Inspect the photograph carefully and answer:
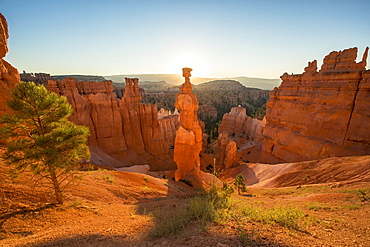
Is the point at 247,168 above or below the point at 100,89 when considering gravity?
below

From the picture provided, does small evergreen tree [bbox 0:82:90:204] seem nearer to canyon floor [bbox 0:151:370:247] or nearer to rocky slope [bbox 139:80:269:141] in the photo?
canyon floor [bbox 0:151:370:247]

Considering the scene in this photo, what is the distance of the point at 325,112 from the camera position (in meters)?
17.2

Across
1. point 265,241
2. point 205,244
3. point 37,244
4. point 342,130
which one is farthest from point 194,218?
point 342,130

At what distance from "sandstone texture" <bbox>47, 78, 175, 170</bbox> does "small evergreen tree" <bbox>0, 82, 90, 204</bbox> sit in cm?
1505

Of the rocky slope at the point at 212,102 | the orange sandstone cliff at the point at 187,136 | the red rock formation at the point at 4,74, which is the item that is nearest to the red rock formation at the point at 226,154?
the orange sandstone cliff at the point at 187,136

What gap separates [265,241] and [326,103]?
61.4ft

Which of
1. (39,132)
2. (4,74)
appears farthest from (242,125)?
(39,132)

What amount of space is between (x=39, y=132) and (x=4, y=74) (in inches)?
230

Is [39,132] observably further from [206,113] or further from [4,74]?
[206,113]

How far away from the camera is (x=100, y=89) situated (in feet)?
125

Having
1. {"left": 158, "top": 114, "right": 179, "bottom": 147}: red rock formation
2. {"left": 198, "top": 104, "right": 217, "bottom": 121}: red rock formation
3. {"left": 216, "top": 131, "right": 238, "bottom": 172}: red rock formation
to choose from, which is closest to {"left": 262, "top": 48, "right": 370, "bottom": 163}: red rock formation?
{"left": 216, "top": 131, "right": 238, "bottom": 172}: red rock formation

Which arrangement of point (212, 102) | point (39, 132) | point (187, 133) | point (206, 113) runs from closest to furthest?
point (39, 132) < point (187, 133) < point (206, 113) < point (212, 102)

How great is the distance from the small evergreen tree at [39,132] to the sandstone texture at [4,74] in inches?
171

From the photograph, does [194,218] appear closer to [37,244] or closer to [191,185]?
[37,244]
